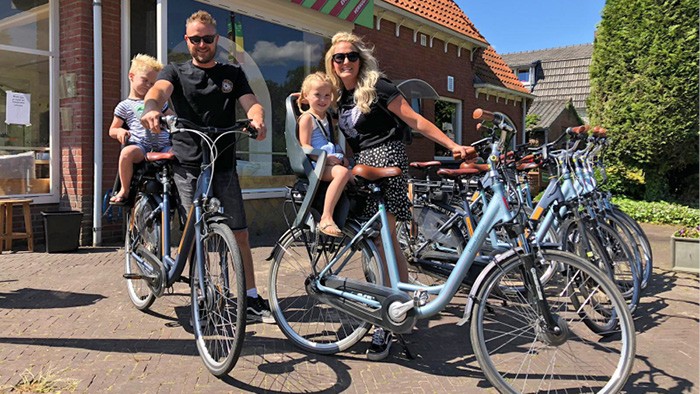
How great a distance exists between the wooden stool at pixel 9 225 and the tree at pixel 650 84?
32.8 feet

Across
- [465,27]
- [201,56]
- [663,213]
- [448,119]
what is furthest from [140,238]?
[465,27]

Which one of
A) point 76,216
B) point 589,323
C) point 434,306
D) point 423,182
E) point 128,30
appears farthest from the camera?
point 128,30

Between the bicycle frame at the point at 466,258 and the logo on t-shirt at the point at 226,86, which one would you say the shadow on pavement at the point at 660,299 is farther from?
the logo on t-shirt at the point at 226,86

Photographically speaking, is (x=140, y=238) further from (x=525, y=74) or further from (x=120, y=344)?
(x=525, y=74)

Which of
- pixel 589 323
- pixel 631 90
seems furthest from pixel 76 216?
pixel 631 90

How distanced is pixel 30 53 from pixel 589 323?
279 inches

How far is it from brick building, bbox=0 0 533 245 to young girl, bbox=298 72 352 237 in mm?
3864

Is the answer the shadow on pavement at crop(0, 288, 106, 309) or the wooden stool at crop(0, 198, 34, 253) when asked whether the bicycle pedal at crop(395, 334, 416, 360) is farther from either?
the wooden stool at crop(0, 198, 34, 253)

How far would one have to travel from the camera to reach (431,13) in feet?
40.6

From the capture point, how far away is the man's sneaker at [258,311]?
358 centimetres

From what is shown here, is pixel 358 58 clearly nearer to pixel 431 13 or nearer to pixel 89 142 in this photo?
pixel 89 142

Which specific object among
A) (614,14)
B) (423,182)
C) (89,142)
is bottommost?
(423,182)

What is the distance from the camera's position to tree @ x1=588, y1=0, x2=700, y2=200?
962cm

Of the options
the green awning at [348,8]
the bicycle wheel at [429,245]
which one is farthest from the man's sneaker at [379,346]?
the green awning at [348,8]
